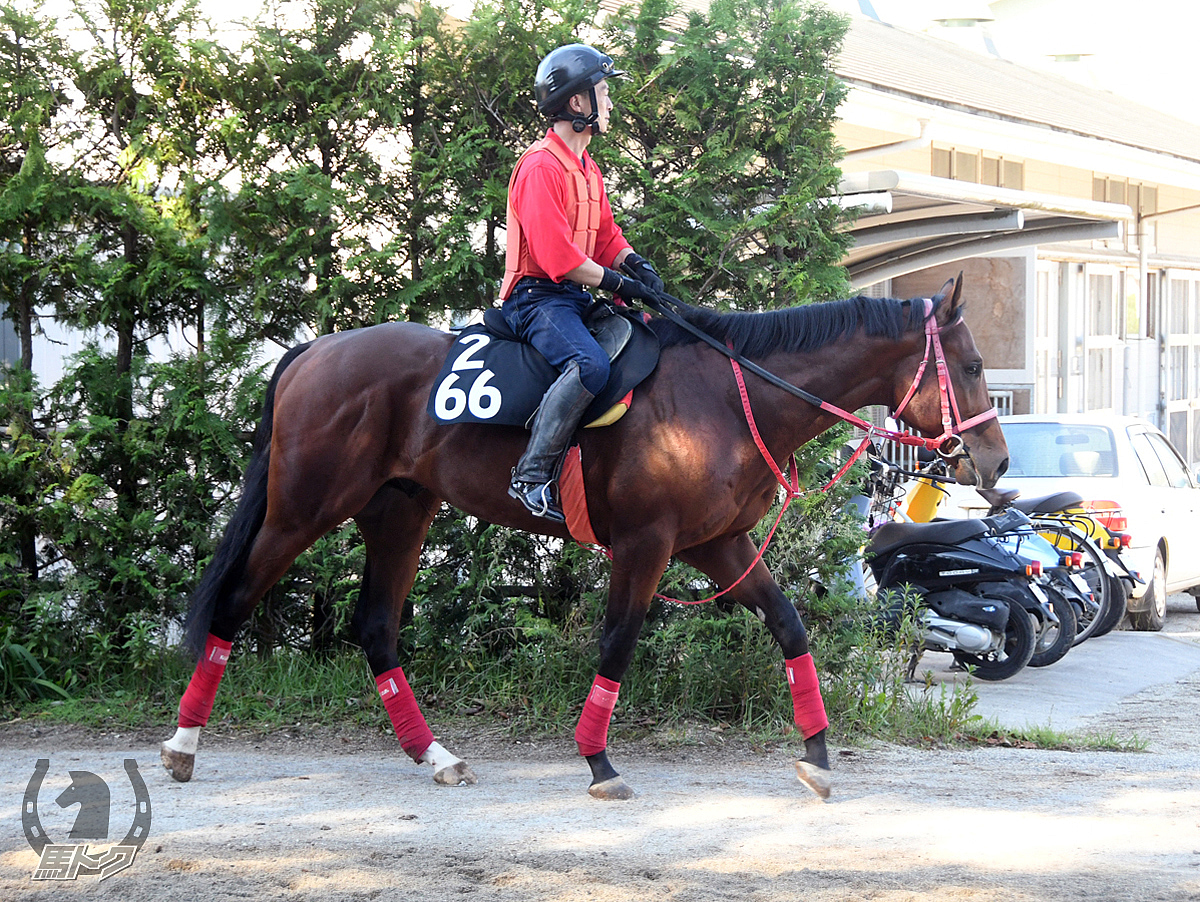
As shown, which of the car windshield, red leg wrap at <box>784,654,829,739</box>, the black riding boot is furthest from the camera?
the car windshield

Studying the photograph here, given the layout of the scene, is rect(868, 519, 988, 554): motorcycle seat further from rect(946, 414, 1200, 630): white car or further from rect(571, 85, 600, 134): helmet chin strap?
rect(571, 85, 600, 134): helmet chin strap

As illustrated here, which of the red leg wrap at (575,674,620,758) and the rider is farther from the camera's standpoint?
the red leg wrap at (575,674,620,758)

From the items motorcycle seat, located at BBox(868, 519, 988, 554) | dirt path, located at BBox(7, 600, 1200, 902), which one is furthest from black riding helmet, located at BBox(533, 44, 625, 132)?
motorcycle seat, located at BBox(868, 519, 988, 554)

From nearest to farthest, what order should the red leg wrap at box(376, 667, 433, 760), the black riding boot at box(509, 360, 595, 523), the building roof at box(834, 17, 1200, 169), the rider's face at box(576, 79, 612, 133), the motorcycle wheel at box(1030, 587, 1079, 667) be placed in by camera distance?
1. the black riding boot at box(509, 360, 595, 523)
2. the rider's face at box(576, 79, 612, 133)
3. the red leg wrap at box(376, 667, 433, 760)
4. the motorcycle wheel at box(1030, 587, 1079, 667)
5. the building roof at box(834, 17, 1200, 169)

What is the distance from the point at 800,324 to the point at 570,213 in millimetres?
1019

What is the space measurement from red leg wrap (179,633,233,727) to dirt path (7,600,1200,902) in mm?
257

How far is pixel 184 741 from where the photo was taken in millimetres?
5180

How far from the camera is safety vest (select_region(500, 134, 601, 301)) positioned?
16.3 feet

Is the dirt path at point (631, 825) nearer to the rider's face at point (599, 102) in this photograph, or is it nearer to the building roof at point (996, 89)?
the rider's face at point (599, 102)

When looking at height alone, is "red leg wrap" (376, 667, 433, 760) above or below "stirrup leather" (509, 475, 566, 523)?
below

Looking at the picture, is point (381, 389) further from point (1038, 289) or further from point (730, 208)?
point (1038, 289)

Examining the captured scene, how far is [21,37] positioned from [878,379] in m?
4.58

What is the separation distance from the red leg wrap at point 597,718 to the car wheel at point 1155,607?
23.7 ft

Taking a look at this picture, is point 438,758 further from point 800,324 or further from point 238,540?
point 800,324
